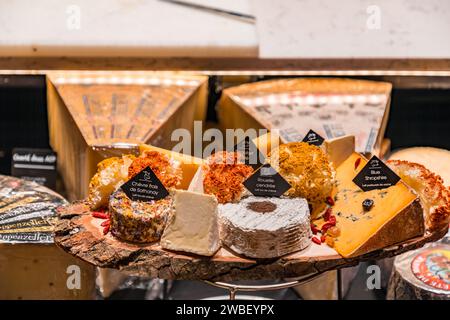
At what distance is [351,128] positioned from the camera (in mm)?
2727

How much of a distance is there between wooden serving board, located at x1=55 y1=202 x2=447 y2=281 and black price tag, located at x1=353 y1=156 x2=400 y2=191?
0.17m

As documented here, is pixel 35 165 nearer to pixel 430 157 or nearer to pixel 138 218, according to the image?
pixel 138 218

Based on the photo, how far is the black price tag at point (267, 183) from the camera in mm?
1972

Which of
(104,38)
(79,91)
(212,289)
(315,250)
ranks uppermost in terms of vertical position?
(104,38)

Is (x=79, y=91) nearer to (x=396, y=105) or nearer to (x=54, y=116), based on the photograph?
(x=54, y=116)

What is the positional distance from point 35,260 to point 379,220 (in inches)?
44.9

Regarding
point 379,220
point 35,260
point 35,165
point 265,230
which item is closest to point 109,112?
point 35,165

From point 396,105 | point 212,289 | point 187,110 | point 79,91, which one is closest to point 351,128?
point 396,105

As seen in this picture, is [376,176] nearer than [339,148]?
Yes

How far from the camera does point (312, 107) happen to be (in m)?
2.83

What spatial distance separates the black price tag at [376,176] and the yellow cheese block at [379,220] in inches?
0.5

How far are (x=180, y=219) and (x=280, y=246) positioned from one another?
0.26 meters

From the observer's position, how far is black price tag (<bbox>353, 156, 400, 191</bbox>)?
199 cm

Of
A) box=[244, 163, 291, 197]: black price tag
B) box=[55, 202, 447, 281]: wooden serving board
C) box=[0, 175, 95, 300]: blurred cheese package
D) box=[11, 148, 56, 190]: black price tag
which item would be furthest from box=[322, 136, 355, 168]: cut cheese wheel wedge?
box=[11, 148, 56, 190]: black price tag
